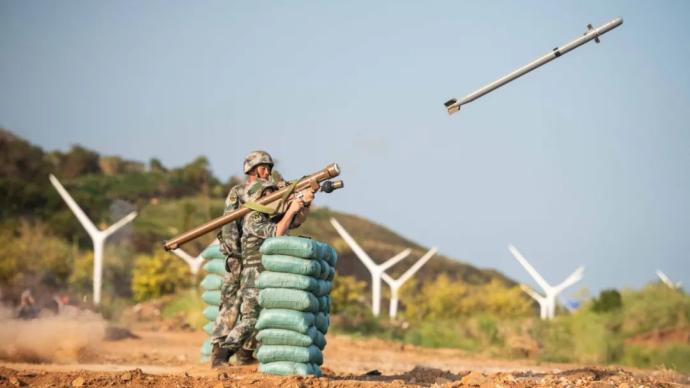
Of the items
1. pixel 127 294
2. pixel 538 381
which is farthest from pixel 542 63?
pixel 127 294

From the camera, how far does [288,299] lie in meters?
13.4

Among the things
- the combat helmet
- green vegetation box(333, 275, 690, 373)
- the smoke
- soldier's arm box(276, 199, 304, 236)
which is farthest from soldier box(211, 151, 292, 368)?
green vegetation box(333, 275, 690, 373)

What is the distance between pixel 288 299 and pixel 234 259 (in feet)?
4.77

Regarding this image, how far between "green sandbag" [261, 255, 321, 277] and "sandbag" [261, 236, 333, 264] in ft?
0.16

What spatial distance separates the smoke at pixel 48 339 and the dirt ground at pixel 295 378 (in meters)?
0.08

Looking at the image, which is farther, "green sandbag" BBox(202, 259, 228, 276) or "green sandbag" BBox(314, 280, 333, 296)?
"green sandbag" BBox(202, 259, 228, 276)

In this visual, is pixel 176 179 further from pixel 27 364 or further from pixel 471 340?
pixel 27 364

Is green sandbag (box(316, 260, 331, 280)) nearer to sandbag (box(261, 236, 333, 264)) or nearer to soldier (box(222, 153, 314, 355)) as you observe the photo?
sandbag (box(261, 236, 333, 264))

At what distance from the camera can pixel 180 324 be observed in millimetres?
31312

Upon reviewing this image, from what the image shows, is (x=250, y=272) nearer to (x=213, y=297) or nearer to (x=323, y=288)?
(x=323, y=288)

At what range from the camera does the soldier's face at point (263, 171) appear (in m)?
14.6

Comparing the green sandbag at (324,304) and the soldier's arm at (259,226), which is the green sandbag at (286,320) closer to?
the green sandbag at (324,304)

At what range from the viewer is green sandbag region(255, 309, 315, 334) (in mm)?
13391

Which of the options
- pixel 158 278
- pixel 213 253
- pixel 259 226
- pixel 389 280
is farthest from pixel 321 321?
pixel 158 278
